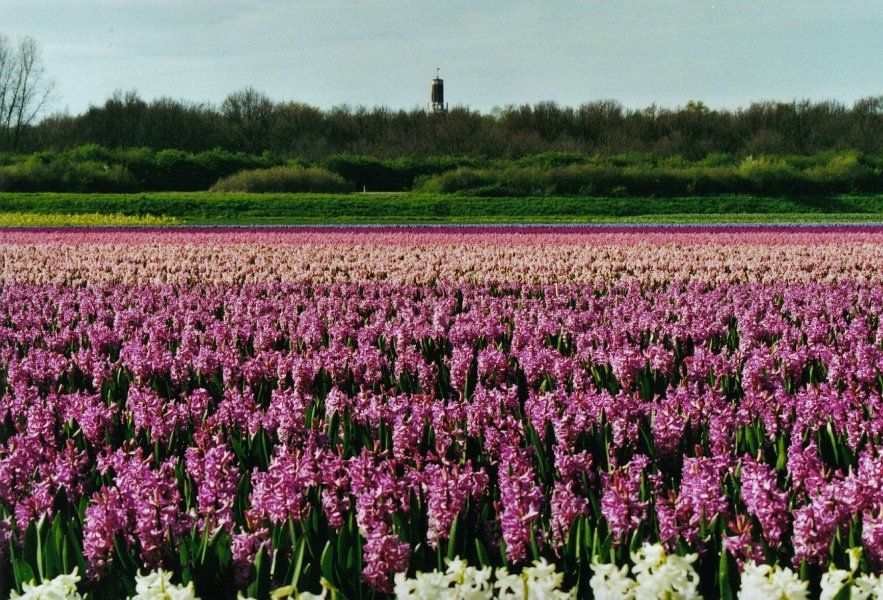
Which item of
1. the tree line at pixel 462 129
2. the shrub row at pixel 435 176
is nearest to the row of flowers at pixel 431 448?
the shrub row at pixel 435 176

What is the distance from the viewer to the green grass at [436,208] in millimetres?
28297

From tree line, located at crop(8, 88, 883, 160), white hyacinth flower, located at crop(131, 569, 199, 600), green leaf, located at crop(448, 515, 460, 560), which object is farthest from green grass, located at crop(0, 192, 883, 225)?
white hyacinth flower, located at crop(131, 569, 199, 600)

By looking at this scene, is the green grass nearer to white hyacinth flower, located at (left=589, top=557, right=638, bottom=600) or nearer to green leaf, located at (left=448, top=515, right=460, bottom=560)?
green leaf, located at (left=448, top=515, right=460, bottom=560)

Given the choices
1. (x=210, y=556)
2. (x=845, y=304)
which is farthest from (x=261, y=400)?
(x=845, y=304)

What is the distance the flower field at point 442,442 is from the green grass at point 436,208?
61.9 feet

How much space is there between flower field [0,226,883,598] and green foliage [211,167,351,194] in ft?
90.5

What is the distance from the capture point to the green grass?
28.3 m

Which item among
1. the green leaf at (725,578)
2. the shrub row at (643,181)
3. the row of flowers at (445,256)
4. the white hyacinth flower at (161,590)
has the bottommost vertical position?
the green leaf at (725,578)

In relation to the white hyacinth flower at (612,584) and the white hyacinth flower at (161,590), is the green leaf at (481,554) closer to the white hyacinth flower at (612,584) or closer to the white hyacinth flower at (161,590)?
the white hyacinth flower at (612,584)

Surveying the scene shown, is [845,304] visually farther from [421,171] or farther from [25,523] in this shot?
[421,171]

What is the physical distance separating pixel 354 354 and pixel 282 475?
116 inches

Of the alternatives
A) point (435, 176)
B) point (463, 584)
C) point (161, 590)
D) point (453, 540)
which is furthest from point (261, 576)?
point (435, 176)

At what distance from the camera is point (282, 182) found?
37.1 metres

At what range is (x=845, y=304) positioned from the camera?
8742 millimetres
